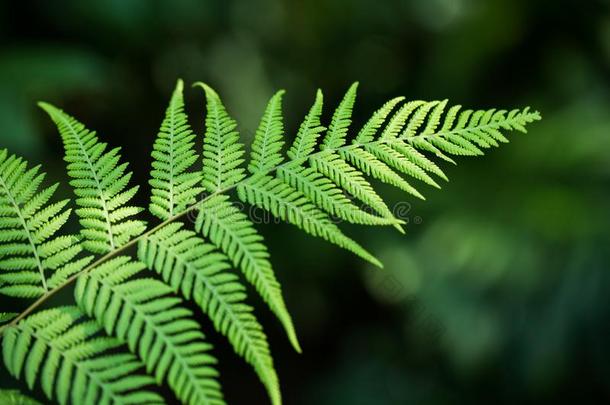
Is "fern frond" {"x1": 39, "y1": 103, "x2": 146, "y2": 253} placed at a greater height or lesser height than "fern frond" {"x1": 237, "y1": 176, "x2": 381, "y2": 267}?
lesser

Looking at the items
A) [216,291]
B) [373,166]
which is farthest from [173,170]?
[373,166]

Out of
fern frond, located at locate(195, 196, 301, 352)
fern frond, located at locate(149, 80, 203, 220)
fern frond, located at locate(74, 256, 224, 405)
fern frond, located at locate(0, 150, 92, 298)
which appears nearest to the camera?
fern frond, located at locate(74, 256, 224, 405)

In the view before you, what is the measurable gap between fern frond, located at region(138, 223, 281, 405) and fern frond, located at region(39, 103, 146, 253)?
0.08 metres

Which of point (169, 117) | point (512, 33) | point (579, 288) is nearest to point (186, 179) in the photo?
point (169, 117)

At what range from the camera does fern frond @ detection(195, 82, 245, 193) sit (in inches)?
52.7

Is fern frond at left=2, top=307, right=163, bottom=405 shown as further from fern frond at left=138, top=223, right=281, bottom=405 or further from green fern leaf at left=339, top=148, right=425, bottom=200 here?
green fern leaf at left=339, top=148, right=425, bottom=200

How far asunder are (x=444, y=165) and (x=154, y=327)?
356 cm

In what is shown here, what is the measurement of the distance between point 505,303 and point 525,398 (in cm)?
64

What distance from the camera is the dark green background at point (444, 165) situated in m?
3.78

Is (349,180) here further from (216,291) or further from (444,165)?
(444,165)

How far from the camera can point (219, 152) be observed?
4.48ft

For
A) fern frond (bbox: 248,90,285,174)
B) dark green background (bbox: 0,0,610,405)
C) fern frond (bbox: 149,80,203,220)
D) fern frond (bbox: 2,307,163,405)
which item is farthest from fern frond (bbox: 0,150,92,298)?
dark green background (bbox: 0,0,610,405)

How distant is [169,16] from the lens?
4.05 meters

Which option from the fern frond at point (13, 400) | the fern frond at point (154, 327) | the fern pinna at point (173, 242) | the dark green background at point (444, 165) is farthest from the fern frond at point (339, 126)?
the dark green background at point (444, 165)
